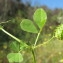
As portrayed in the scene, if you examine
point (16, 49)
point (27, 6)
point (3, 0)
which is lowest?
point (27, 6)

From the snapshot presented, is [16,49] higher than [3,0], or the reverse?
[16,49]

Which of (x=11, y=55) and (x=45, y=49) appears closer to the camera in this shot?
(x=11, y=55)

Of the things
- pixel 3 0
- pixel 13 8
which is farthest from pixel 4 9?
pixel 13 8

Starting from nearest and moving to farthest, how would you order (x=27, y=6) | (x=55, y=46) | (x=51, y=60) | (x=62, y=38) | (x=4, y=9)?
A: (x=62, y=38)
(x=51, y=60)
(x=55, y=46)
(x=4, y=9)
(x=27, y=6)

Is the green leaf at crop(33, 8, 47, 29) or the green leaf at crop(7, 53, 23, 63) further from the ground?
the green leaf at crop(33, 8, 47, 29)

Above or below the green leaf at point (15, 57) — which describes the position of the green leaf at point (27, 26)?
above

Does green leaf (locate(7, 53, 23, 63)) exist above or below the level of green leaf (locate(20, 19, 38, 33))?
below

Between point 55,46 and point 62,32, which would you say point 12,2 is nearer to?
point 55,46

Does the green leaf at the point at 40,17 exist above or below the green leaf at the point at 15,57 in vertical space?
above
